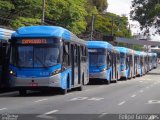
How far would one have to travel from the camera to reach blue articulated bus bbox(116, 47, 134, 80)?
180 ft

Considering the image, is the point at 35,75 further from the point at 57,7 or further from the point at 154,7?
the point at 154,7

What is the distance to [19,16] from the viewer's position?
2397 inches

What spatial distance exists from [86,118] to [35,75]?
1015 centimetres

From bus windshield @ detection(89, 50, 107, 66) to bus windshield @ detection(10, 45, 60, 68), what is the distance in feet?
50.5

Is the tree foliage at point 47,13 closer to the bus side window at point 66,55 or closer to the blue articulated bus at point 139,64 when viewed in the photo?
the blue articulated bus at point 139,64

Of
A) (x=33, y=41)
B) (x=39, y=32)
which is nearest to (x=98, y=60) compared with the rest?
(x=39, y=32)

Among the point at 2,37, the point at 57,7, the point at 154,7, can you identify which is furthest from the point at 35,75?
the point at 154,7

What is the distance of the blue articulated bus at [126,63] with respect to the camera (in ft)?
180

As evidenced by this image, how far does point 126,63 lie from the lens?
57.4m

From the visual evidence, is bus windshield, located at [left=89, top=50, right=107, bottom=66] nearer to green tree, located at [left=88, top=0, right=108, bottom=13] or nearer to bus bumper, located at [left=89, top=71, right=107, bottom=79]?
bus bumper, located at [left=89, top=71, right=107, bottom=79]

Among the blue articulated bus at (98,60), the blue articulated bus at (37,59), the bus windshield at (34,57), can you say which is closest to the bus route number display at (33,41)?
the blue articulated bus at (37,59)

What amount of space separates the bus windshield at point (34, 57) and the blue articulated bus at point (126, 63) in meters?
27.9

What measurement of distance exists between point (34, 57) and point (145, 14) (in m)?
65.1

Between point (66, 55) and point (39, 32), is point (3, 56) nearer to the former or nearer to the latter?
point (39, 32)
